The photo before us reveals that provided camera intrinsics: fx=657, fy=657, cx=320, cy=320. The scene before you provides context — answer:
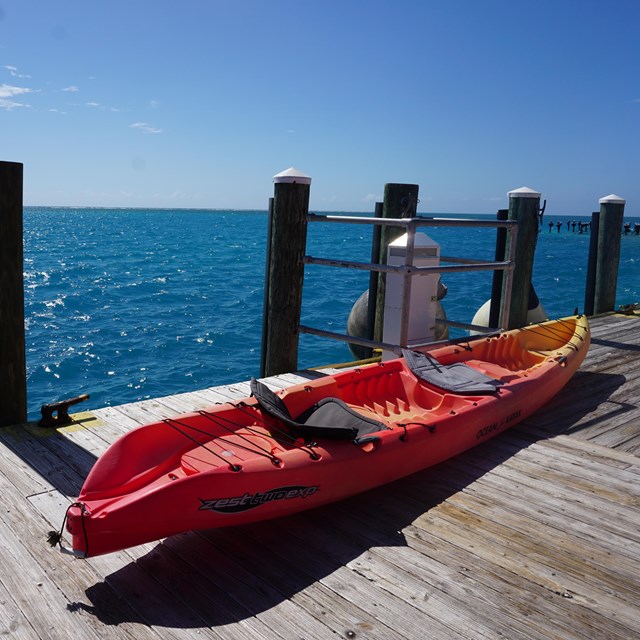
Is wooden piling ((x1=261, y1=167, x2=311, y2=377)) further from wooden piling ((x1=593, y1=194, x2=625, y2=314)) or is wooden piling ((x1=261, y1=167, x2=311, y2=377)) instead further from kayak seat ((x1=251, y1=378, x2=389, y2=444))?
wooden piling ((x1=593, y1=194, x2=625, y2=314))

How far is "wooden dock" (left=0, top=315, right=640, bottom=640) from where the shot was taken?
2.51 m

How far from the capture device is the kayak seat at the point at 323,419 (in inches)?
132

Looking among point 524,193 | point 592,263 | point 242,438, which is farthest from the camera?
point 592,263

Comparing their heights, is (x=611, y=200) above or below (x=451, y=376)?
above

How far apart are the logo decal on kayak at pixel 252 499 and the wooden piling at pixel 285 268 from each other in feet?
9.36

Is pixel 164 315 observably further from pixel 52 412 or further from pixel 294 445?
pixel 294 445

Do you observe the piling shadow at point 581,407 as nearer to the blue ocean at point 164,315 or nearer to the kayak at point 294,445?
the kayak at point 294,445

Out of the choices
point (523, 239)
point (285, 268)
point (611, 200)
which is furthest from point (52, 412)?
point (611, 200)

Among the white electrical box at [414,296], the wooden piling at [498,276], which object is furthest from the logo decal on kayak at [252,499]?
the wooden piling at [498,276]

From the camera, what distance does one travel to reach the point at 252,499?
9.64 ft

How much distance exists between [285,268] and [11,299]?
2.31 m

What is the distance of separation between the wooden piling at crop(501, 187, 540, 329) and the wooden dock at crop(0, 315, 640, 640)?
3.71 m

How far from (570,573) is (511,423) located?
175 cm

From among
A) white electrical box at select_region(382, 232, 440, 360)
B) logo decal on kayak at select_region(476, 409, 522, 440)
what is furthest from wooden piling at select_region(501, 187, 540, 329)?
logo decal on kayak at select_region(476, 409, 522, 440)
